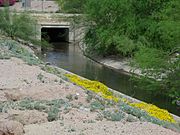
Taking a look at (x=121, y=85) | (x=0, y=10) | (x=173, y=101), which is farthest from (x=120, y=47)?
(x=173, y=101)

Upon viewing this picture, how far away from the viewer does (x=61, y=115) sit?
427 inches

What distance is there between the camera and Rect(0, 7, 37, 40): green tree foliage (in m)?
37.2

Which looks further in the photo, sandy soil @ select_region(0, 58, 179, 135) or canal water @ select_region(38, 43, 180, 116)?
canal water @ select_region(38, 43, 180, 116)

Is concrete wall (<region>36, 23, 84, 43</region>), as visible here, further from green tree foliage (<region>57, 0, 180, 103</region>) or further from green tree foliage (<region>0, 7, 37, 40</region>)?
green tree foliage (<region>0, 7, 37, 40</region>)

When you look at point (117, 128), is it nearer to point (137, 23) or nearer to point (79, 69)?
point (79, 69)

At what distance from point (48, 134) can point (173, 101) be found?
12950 mm

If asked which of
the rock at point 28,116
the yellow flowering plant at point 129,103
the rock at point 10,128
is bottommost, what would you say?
the yellow flowering plant at point 129,103

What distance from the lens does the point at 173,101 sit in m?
21.8

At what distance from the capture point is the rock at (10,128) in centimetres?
907

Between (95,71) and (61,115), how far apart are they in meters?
21.8

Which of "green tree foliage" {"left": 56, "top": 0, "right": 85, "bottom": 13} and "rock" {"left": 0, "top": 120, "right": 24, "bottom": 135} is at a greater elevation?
"rock" {"left": 0, "top": 120, "right": 24, "bottom": 135}

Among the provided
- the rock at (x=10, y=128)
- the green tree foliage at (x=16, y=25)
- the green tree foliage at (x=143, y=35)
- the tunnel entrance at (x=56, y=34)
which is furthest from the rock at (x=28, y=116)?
the tunnel entrance at (x=56, y=34)

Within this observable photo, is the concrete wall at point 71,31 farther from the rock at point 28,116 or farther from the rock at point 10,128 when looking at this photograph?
the rock at point 10,128

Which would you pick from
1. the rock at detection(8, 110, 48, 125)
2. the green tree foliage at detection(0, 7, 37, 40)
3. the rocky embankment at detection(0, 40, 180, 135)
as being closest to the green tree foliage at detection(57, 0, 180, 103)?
→ the green tree foliage at detection(0, 7, 37, 40)
